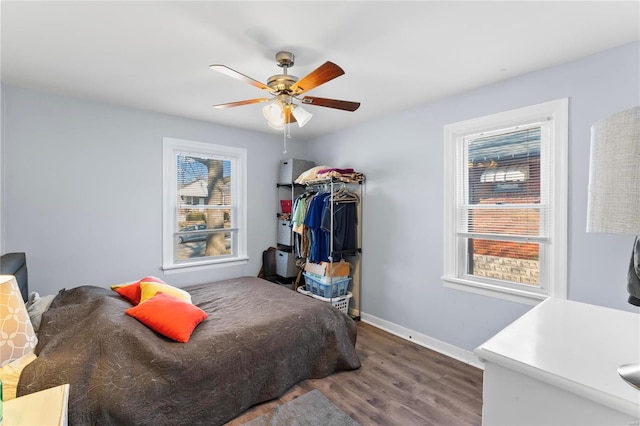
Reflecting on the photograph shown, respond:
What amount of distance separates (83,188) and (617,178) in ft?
12.4

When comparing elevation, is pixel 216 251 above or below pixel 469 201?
below

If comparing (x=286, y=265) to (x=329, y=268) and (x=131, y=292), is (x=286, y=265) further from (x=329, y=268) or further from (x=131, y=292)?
(x=131, y=292)

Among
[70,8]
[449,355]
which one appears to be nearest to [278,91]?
[70,8]

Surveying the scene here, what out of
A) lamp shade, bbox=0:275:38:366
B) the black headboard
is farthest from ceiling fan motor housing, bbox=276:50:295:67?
the black headboard

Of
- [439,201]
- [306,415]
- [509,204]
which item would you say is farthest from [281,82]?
[306,415]

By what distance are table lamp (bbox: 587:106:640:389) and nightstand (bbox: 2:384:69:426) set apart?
1844 mm

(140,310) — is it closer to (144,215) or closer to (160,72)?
(144,215)

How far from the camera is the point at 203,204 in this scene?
3738 millimetres

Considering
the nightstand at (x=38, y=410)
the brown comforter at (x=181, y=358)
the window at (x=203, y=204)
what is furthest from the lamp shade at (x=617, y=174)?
the window at (x=203, y=204)

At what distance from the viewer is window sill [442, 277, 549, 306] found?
7.61 ft

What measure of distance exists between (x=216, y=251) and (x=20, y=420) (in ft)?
9.29

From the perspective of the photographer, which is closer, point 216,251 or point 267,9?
point 267,9

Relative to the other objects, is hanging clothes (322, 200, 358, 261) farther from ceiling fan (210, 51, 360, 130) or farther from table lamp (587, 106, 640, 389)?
table lamp (587, 106, 640, 389)

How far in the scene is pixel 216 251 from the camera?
3859 millimetres
